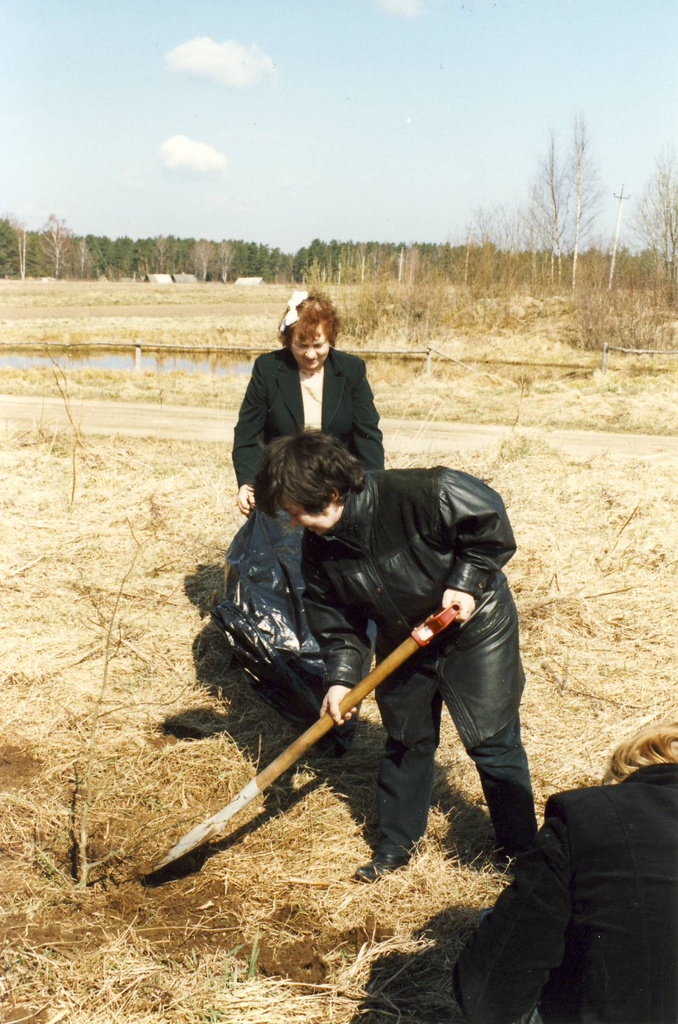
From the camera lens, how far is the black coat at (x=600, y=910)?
128 centimetres

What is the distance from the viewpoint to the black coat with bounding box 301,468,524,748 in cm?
232

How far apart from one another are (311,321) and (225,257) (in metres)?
94.8

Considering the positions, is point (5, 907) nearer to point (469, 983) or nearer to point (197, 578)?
point (469, 983)

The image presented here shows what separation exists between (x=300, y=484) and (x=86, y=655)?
2.38m

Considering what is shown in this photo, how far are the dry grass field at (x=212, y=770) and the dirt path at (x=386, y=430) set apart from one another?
253cm

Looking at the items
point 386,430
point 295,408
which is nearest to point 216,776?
point 295,408

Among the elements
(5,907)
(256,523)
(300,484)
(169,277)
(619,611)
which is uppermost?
(169,277)

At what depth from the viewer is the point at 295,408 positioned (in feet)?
12.1

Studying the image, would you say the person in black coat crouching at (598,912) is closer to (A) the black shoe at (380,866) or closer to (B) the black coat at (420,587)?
(B) the black coat at (420,587)

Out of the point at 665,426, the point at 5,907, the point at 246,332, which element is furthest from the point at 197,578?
the point at 246,332

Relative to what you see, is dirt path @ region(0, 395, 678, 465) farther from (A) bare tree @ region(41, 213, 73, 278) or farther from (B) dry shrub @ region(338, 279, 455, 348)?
(A) bare tree @ region(41, 213, 73, 278)

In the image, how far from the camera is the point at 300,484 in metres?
2.24

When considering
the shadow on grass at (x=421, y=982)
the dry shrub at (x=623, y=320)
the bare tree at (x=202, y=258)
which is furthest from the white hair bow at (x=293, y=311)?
the bare tree at (x=202, y=258)

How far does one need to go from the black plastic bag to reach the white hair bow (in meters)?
0.79
